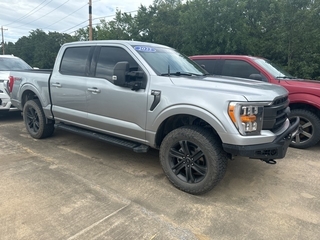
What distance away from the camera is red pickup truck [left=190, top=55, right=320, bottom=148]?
4906 mm

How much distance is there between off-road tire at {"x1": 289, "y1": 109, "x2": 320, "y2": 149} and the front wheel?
9.16 ft

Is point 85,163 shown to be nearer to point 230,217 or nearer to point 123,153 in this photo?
point 123,153

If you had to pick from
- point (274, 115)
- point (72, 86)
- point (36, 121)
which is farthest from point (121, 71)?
point (36, 121)

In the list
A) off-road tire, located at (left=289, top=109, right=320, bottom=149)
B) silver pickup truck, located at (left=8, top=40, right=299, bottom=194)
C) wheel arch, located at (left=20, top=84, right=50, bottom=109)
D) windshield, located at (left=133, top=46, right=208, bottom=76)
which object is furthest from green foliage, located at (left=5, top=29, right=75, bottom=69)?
off-road tire, located at (left=289, top=109, right=320, bottom=149)

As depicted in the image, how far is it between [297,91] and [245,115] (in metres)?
2.86

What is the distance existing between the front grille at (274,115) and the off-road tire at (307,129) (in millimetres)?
2074

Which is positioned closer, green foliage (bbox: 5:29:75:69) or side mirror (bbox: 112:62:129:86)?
side mirror (bbox: 112:62:129:86)

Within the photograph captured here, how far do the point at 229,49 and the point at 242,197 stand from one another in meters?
13.7

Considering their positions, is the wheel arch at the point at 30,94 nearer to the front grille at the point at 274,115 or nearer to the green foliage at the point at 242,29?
the front grille at the point at 274,115

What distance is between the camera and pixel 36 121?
5.46m

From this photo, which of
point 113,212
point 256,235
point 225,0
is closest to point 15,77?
point 113,212

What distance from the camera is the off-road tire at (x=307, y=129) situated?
16.1ft

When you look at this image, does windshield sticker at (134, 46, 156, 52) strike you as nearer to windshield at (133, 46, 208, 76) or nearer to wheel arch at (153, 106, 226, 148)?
windshield at (133, 46, 208, 76)

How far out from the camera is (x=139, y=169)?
4012 millimetres
